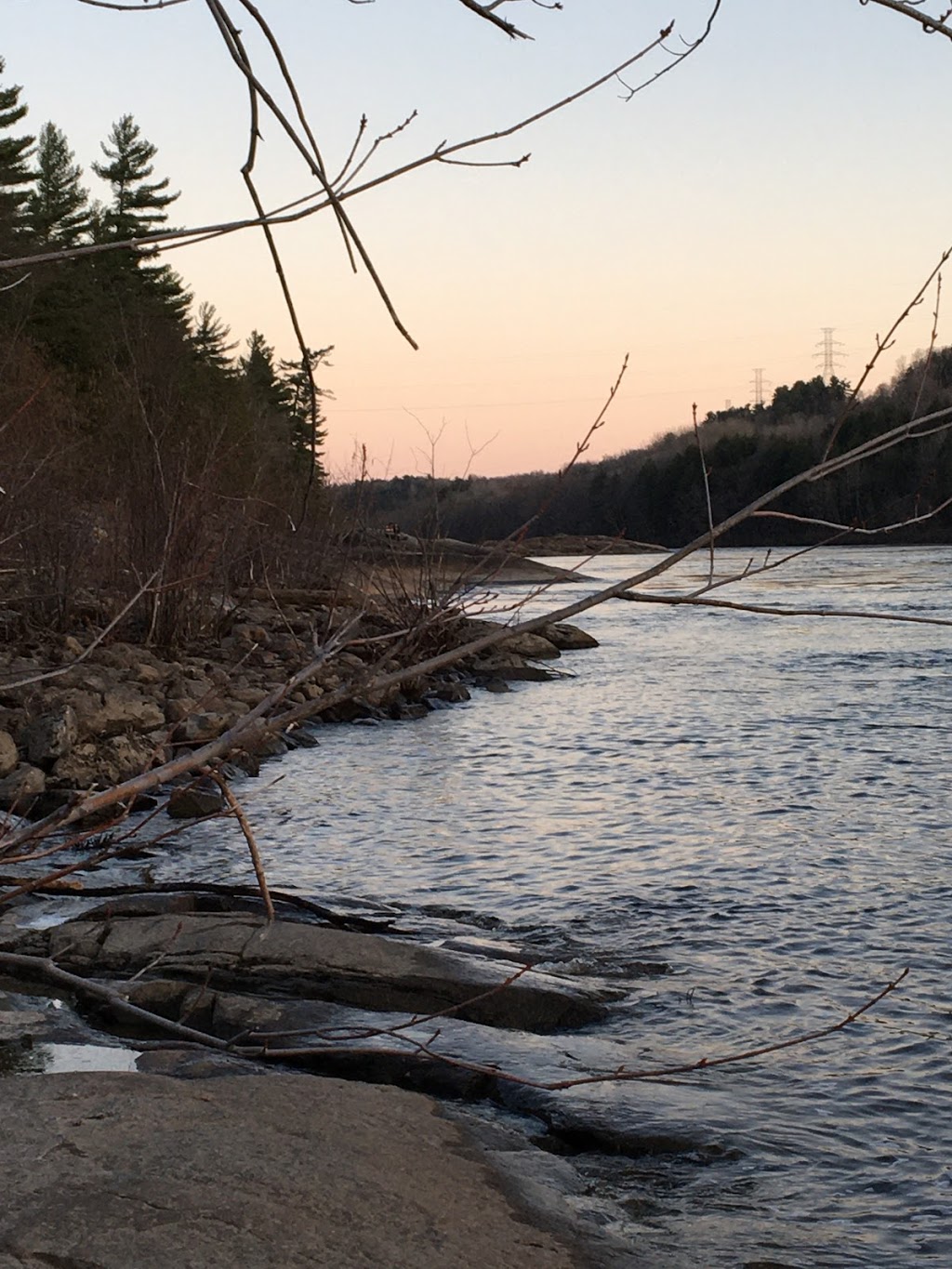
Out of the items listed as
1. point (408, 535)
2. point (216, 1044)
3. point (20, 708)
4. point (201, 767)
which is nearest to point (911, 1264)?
point (216, 1044)

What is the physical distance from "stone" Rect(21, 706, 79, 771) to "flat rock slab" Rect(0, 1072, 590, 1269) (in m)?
6.08

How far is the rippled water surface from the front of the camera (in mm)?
3900

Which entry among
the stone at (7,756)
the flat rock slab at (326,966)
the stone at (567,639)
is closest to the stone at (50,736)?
the stone at (7,756)

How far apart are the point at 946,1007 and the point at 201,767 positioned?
4.00 meters

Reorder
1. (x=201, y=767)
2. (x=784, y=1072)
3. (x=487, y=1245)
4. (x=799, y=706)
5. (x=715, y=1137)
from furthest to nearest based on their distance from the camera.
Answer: (x=799, y=706)
(x=784, y=1072)
(x=715, y=1137)
(x=487, y=1245)
(x=201, y=767)

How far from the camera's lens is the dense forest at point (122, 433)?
9133mm

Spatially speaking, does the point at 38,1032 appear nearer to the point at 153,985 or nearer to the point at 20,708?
the point at 153,985

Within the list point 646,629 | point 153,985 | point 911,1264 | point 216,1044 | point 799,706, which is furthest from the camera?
point 646,629

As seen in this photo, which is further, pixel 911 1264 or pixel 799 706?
pixel 799 706

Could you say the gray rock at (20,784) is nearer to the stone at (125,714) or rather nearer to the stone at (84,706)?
the stone at (84,706)

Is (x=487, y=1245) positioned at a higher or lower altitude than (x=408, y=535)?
lower

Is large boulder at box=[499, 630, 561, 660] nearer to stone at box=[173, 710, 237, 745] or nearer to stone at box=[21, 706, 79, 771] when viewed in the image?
stone at box=[173, 710, 237, 745]

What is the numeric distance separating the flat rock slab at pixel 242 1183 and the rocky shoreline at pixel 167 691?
1881 millimetres

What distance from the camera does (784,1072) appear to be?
186 inches
